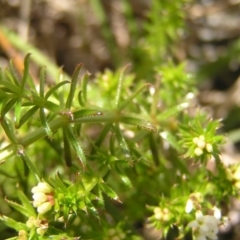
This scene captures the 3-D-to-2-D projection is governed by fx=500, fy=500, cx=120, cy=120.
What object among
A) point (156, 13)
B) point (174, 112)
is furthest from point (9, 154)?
point (156, 13)

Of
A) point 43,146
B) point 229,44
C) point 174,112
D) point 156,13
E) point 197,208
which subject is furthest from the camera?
point 229,44

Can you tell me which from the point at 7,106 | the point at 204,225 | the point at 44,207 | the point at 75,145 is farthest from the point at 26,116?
the point at 204,225

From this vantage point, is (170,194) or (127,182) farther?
(170,194)

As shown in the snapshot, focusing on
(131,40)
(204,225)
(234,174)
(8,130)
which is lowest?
(204,225)

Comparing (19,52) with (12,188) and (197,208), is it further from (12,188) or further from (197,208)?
(197,208)

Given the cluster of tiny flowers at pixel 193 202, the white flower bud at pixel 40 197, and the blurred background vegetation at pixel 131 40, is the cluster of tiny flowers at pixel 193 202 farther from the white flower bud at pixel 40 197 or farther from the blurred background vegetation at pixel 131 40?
the blurred background vegetation at pixel 131 40

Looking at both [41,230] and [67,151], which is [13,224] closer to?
[41,230]
